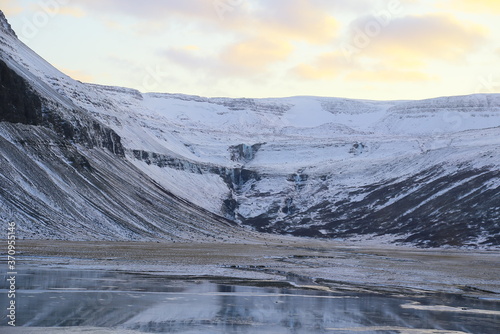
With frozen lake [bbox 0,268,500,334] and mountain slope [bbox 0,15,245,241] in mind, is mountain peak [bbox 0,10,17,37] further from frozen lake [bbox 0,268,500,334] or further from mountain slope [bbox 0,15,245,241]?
frozen lake [bbox 0,268,500,334]

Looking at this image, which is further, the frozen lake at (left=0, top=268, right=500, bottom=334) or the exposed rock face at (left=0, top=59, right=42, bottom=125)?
the exposed rock face at (left=0, top=59, right=42, bottom=125)

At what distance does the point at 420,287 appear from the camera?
167ft

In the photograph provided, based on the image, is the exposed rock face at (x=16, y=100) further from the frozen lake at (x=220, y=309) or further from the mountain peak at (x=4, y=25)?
the frozen lake at (x=220, y=309)

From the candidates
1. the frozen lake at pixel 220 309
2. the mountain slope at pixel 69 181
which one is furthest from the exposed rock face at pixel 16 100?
the frozen lake at pixel 220 309

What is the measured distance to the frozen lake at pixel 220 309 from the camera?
29969 mm

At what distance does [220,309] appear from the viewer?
3522 centimetres

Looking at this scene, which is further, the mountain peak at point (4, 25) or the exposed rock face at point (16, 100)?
the mountain peak at point (4, 25)

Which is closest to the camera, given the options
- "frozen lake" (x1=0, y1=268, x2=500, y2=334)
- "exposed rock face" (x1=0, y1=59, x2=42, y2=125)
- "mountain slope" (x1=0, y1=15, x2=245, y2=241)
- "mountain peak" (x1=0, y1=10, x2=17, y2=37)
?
"frozen lake" (x1=0, y1=268, x2=500, y2=334)

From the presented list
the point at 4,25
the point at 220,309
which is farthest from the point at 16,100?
the point at 220,309

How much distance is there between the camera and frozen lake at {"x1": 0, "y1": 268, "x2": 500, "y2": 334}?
98.3 ft

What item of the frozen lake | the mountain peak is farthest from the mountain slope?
the frozen lake

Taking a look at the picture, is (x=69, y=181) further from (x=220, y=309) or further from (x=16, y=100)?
(x=220, y=309)

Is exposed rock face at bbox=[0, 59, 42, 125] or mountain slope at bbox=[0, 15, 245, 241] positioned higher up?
exposed rock face at bbox=[0, 59, 42, 125]

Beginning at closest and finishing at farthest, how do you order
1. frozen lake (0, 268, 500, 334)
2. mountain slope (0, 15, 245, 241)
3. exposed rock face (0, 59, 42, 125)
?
frozen lake (0, 268, 500, 334) < mountain slope (0, 15, 245, 241) < exposed rock face (0, 59, 42, 125)
